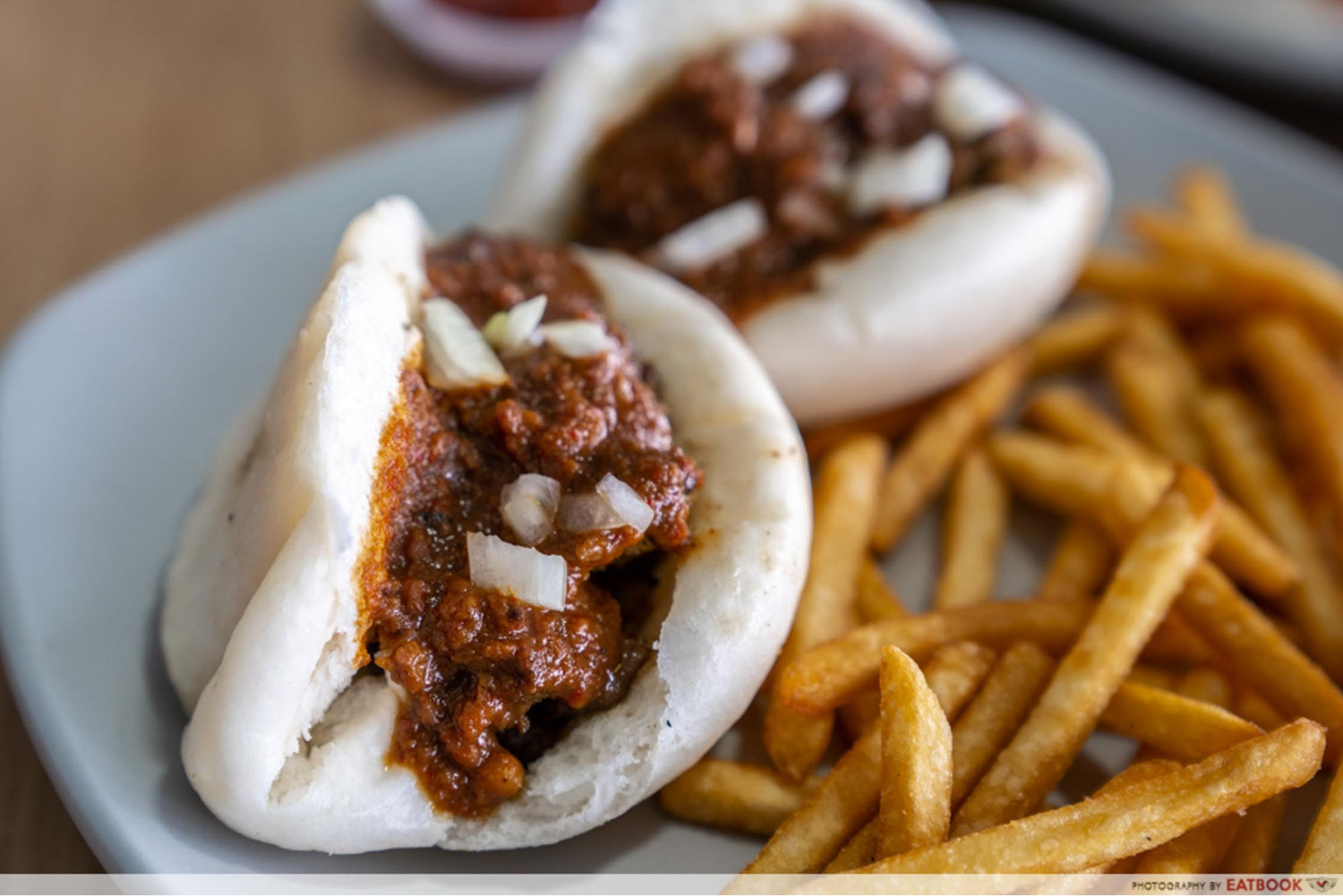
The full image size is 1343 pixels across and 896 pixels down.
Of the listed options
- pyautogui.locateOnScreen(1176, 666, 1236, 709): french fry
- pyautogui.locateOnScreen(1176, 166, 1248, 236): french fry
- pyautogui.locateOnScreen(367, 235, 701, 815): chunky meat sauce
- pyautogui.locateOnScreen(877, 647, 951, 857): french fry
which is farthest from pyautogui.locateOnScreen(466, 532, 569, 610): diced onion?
pyautogui.locateOnScreen(1176, 166, 1248, 236): french fry

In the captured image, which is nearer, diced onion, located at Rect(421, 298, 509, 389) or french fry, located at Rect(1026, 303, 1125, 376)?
diced onion, located at Rect(421, 298, 509, 389)

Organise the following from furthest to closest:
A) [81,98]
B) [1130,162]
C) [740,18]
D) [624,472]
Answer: [81,98] < [1130,162] < [740,18] < [624,472]

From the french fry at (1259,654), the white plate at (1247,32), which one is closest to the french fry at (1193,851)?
the french fry at (1259,654)

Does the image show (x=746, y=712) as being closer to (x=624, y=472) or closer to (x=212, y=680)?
(x=624, y=472)

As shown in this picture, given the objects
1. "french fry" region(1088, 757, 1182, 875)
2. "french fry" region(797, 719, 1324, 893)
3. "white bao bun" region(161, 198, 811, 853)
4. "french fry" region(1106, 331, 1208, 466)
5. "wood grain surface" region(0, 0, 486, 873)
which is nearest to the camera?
"french fry" region(797, 719, 1324, 893)

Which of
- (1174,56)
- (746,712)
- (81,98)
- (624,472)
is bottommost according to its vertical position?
(1174,56)

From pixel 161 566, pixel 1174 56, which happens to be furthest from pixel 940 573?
pixel 1174 56

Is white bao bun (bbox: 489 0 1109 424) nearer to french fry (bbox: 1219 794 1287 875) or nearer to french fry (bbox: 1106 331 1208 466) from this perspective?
french fry (bbox: 1106 331 1208 466)
